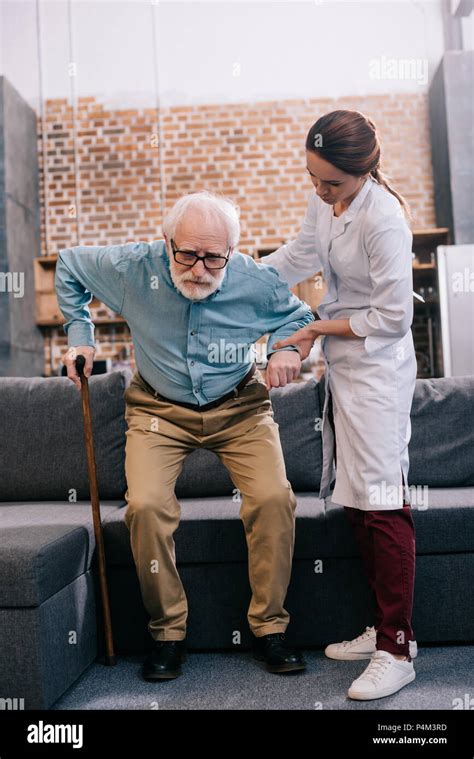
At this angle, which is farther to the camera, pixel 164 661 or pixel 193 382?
pixel 193 382

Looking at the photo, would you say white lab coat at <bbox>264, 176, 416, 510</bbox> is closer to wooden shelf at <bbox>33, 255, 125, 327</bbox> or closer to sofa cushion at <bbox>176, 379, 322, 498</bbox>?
sofa cushion at <bbox>176, 379, 322, 498</bbox>

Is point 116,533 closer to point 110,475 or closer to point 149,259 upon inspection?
point 110,475

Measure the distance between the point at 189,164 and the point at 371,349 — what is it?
498 cm

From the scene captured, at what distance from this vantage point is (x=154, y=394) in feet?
7.38

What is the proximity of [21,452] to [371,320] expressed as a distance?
4.83ft

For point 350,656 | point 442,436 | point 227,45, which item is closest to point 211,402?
point 350,656

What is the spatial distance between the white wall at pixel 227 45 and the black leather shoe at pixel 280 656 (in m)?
5.39

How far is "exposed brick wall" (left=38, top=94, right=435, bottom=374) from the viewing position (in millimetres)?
6465

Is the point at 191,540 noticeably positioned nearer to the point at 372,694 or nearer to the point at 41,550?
the point at 41,550

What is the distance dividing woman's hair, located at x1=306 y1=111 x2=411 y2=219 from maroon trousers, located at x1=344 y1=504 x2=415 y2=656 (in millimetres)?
922

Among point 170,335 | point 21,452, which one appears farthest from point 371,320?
point 21,452

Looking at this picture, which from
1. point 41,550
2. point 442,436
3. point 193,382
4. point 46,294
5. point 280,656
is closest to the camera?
point 41,550

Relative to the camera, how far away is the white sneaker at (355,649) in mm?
2182

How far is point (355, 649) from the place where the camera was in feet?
7.16
